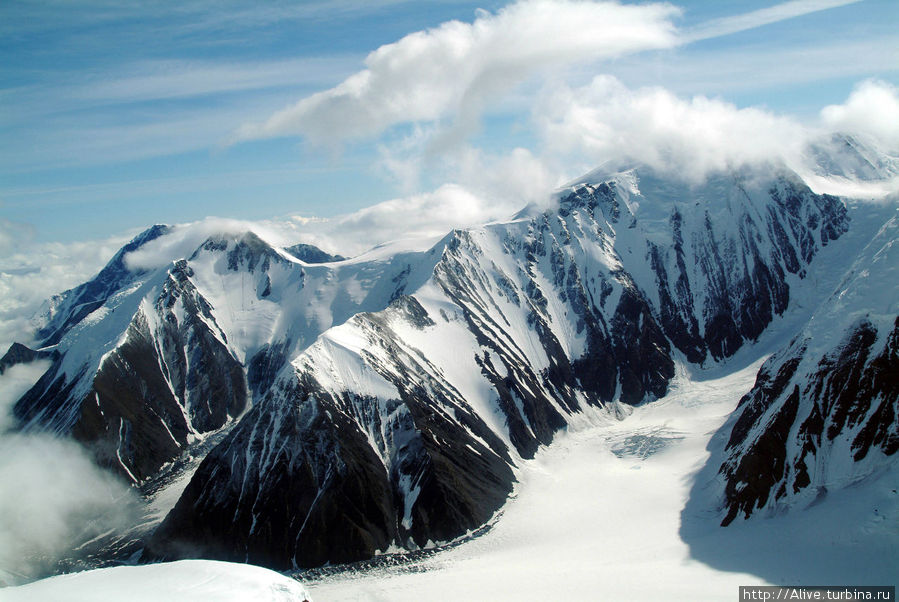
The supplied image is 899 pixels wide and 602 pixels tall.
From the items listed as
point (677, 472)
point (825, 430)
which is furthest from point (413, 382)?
point (825, 430)

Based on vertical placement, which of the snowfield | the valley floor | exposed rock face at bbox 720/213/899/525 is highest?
the snowfield

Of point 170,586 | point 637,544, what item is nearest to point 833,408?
point 637,544

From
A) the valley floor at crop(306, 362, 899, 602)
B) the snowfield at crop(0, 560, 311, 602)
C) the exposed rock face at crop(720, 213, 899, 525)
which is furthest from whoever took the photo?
the exposed rock face at crop(720, 213, 899, 525)

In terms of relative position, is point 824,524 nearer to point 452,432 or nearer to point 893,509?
point 893,509

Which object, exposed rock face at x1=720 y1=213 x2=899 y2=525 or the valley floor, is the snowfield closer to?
the valley floor

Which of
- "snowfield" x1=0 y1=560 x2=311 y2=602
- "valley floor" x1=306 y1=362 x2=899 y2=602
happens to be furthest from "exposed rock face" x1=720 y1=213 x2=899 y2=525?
"snowfield" x1=0 y1=560 x2=311 y2=602

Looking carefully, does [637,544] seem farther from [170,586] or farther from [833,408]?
[170,586]
